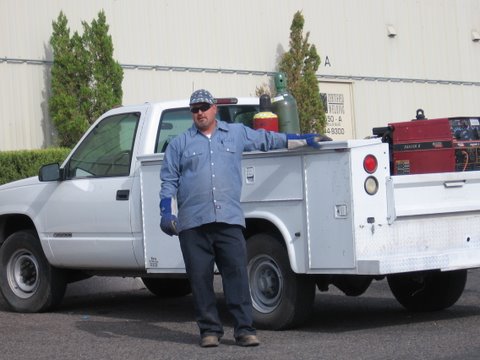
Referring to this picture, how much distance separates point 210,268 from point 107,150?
2446mm

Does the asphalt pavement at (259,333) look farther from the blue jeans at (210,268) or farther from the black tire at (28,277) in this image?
the blue jeans at (210,268)

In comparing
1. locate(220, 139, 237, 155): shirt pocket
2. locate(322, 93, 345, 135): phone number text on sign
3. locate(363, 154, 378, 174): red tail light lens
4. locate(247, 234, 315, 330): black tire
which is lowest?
locate(247, 234, 315, 330): black tire

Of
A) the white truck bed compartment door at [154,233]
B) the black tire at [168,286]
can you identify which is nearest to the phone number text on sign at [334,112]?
the black tire at [168,286]

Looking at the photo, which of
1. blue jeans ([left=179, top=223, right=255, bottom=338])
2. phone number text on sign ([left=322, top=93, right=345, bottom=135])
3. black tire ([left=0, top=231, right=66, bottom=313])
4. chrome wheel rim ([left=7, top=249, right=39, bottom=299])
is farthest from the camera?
phone number text on sign ([left=322, top=93, right=345, bottom=135])

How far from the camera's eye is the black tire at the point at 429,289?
9.48 metres

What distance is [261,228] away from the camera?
882 centimetres

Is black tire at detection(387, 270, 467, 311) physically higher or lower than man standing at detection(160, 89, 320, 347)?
lower

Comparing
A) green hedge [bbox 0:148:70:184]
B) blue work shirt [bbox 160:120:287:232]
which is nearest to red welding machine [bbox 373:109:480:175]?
blue work shirt [bbox 160:120:287:232]

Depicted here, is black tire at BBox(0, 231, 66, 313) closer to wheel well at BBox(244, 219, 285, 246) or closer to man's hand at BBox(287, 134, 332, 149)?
wheel well at BBox(244, 219, 285, 246)

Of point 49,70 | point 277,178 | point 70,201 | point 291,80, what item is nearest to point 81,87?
point 49,70

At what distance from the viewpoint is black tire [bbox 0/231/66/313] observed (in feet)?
34.4

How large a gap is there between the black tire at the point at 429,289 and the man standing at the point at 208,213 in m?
1.94

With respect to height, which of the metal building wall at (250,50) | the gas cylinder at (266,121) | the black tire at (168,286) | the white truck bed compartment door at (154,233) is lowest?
the black tire at (168,286)

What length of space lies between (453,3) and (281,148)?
20.3m
